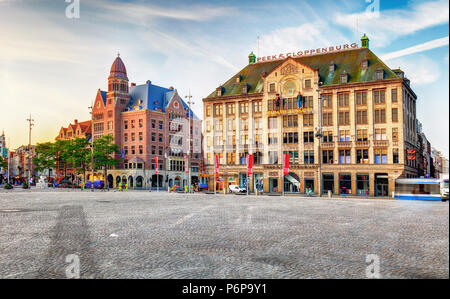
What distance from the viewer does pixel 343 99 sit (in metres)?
62.6

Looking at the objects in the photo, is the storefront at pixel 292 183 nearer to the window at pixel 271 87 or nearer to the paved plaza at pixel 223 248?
the window at pixel 271 87

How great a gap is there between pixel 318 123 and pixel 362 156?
871 centimetres

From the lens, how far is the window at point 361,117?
60844mm

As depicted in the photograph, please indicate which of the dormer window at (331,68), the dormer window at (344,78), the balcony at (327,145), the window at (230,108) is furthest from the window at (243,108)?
the dormer window at (344,78)

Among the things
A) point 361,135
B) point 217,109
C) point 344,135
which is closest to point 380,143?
point 361,135

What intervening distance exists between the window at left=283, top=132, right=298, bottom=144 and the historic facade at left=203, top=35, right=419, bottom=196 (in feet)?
0.56

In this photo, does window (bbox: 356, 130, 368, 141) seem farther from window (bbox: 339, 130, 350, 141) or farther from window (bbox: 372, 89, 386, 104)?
window (bbox: 372, 89, 386, 104)

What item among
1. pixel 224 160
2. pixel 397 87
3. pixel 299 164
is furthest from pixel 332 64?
pixel 224 160

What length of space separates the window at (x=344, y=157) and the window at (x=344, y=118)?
452cm

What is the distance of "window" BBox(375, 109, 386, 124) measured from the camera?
59.4 meters

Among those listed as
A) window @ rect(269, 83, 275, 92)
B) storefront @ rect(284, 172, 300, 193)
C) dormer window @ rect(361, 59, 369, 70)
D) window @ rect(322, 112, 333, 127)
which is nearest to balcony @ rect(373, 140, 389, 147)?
window @ rect(322, 112, 333, 127)

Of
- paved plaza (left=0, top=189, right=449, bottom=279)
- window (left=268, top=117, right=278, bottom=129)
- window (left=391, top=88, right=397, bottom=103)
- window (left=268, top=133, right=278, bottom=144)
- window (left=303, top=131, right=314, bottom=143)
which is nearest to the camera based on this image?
paved plaza (left=0, top=189, right=449, bottom=279)

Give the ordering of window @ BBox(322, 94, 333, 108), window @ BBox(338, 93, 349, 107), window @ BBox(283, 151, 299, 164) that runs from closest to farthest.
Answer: window @ BBox(338, 93, 349, 107) → window @ BBox(322, 94, 333, 108) → window @ BBox(283, 151, 299, 164)
